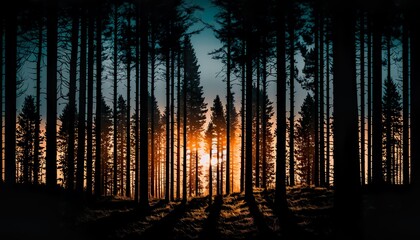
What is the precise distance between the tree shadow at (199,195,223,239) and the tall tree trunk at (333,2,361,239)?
3.85 meters

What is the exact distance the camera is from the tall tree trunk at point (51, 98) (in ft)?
39.3

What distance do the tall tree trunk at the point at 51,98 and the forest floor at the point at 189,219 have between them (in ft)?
3.34

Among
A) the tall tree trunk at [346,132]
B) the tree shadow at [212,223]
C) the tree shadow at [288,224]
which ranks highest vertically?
the tall tree trunk at [346,132]

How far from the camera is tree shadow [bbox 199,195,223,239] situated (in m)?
9.84

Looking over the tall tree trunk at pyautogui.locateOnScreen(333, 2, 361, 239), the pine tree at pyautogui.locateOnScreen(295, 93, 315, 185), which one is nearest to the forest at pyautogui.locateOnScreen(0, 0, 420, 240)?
the tall tree trunk at pyautogui.locateOnScreen(333, 2, 361, 239)

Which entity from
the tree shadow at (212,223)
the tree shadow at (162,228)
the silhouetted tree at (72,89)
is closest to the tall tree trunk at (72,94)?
the silhouetted tree at (72,89)

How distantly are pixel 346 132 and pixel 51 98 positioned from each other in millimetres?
10704

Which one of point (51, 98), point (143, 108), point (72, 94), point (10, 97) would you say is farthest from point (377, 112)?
point (10, 97)

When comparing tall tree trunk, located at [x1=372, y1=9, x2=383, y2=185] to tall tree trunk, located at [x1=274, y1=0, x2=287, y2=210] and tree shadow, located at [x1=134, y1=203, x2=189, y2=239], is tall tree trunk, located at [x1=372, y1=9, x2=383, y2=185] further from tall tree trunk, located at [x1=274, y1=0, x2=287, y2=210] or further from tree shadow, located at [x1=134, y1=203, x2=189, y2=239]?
tree shadow, located at [x1=134, y1=203, x2=189, y2=239]

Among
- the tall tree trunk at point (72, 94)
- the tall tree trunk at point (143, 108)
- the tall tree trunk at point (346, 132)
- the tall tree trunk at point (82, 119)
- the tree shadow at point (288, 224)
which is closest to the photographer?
the tall tree trunk at point (346, 132)

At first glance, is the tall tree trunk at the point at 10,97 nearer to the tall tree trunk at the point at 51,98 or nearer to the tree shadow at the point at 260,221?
the tall tree trunk at the point at 51,98

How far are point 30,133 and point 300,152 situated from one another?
129ft

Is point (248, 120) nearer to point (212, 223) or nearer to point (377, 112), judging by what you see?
point (212, 223)

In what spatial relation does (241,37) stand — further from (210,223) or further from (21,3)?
(21,3)
